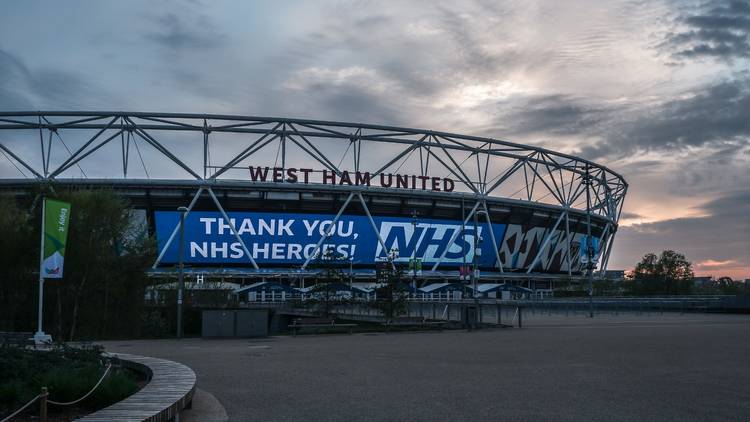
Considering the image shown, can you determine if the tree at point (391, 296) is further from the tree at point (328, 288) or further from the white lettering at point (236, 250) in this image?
the white lettering at point (236, 250)

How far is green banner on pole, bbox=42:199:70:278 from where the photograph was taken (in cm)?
2834

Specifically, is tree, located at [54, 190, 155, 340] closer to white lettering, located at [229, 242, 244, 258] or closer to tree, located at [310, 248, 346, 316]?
tree, located at [310, 248, 346, 316]

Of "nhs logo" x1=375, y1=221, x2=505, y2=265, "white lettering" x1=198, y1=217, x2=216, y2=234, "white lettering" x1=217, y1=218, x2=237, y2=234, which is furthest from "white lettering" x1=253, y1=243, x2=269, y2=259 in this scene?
"nhs logo" x1=375, y1=221, x2=505, y2=265

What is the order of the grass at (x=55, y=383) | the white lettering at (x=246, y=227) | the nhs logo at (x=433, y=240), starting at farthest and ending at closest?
the nhs logo at (x=433, y=240) → the white lettering at (x=246, y=227) → the grass at (x=55, y=383)

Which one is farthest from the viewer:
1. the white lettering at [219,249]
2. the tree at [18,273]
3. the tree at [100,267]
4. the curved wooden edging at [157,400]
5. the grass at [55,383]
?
the white lettering at [219,249]

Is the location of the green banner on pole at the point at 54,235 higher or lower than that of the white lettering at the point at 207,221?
lower

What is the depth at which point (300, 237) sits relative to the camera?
8081 centimetres

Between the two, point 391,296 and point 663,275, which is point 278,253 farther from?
point 663,275

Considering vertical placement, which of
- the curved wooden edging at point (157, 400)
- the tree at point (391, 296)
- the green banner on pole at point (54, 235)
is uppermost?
the green banner on pole at point (54, 235)

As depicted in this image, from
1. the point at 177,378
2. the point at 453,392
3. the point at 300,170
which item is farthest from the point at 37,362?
the point at 300,170

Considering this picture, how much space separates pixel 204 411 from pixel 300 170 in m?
65.3

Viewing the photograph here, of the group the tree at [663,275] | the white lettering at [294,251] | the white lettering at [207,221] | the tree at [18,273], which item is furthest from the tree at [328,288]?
the tree at [663,275]

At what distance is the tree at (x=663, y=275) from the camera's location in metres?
90.3

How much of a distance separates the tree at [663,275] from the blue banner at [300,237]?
23396mm
